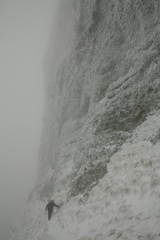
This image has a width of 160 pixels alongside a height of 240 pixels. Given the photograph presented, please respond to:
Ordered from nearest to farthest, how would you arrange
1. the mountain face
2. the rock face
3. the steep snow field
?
the steep snow field → the mountain face → the rock face

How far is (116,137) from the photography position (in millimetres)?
12750

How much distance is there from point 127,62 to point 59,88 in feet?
64.7

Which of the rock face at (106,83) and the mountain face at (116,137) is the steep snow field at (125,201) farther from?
the rock face at (106,83)

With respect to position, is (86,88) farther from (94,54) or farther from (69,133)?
(69,133)

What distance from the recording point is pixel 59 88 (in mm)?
34594

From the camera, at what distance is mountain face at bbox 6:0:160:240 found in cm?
804

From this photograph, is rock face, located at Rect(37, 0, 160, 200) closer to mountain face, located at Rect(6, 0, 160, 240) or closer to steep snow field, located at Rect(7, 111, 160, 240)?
mountain face, located at Rect(6, 0, 160, 240)

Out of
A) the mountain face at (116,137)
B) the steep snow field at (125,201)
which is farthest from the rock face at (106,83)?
the steep snow field at (125,201)

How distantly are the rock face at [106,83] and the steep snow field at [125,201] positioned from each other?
964mm

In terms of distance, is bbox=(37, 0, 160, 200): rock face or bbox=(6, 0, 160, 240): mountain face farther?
bbox=(37, 0, 160, 200): rock face

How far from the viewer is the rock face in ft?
41.8

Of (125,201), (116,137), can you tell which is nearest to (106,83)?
(116,137)

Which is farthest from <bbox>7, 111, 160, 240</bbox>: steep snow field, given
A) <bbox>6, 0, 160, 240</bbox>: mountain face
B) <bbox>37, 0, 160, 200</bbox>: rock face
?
<bbox>37, 0, 160, 200</bbox>: rock face

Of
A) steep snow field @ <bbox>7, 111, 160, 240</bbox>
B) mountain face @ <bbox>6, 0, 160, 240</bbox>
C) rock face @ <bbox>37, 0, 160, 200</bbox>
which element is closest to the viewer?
steep snow field @ <bbox>7, 111, 160, 240</bbox>
